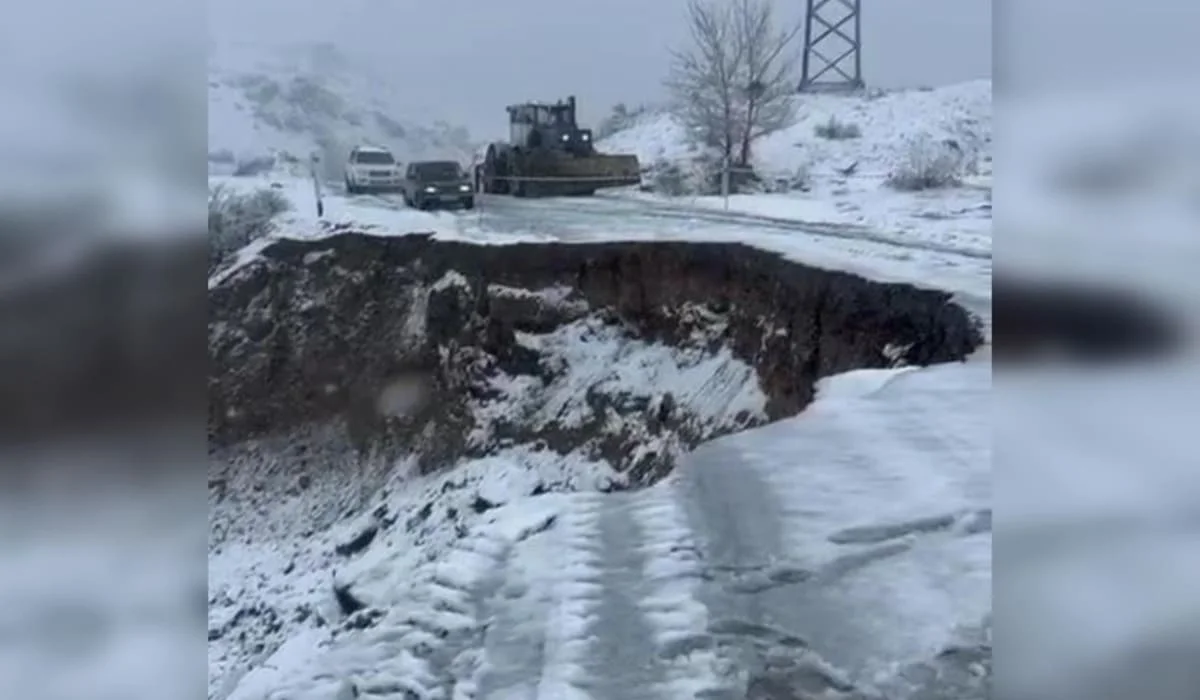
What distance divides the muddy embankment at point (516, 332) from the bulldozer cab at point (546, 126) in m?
0.18

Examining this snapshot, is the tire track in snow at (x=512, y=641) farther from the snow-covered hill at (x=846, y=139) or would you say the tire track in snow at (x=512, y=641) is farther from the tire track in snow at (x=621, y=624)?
the snow-covered hill at (x=846, y=139)

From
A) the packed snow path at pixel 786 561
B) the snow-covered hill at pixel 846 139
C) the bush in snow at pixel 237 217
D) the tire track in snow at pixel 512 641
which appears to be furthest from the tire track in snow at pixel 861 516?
the bush in snow at pixel 237 217

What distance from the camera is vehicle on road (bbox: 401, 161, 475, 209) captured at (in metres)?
2.24

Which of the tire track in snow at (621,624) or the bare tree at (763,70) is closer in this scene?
the tire track in snow at (621,624)

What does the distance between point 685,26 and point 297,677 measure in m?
1.25

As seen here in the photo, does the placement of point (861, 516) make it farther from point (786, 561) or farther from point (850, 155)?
point (850, 155)

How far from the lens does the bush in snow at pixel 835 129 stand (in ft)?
7.57

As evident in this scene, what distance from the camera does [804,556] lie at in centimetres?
210

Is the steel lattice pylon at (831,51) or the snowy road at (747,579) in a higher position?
the steel lattice pylon at (831,51)

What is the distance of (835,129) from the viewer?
2314mm

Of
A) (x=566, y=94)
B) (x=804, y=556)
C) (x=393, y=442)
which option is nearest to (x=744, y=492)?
(x=804, y=556)

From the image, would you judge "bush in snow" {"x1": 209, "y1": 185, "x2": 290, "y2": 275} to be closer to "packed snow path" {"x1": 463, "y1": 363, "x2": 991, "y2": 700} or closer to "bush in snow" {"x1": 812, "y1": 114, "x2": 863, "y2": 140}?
"packed snow path" {"x1": 463, "y1": 363, "x2": 991, "y2": 700}

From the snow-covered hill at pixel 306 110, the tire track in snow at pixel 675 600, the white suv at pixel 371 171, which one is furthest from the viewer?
the white suv at pixel 371 171

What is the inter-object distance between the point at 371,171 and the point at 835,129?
32.4 inches
